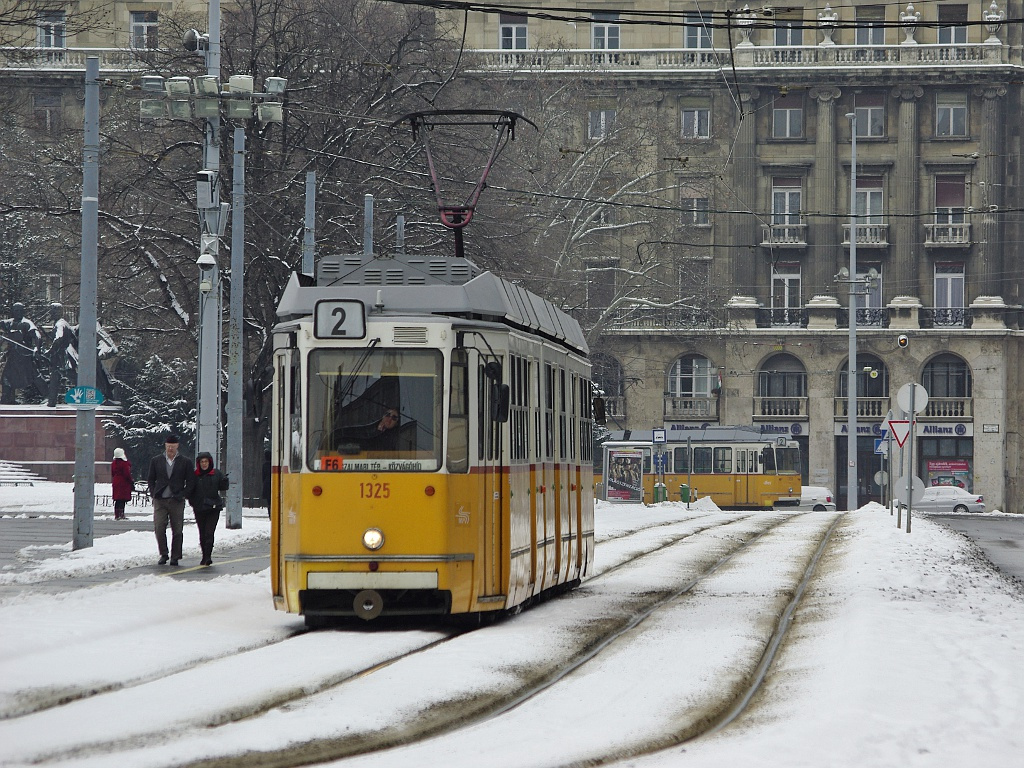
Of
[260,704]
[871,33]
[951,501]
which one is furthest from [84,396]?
[871,33]

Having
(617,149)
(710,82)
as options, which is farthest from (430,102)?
(710,82)

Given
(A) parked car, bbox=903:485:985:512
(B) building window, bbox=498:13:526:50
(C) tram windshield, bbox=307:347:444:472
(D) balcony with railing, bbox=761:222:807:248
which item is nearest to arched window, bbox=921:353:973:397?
(A) parked car, bbox=903:485:985:512

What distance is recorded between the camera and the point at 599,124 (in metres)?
56.7

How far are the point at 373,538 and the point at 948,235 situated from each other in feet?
201

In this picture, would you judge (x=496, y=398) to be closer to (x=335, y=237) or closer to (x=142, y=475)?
(x=335, y=237)

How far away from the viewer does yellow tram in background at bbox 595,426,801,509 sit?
5922cm

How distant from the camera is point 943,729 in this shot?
844 cm

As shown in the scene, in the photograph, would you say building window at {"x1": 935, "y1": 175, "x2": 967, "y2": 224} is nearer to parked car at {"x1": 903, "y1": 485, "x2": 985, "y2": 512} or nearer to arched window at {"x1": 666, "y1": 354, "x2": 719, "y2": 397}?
arched window at {"x1": 666, "y1": 354, "x2": 719, "y2": 397}

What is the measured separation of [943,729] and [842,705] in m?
0.63

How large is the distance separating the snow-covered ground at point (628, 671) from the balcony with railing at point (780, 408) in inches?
2001

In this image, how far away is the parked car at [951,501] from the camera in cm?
6394

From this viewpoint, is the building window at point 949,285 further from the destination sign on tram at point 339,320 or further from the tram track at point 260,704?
the destination sign on tram at point 339,320

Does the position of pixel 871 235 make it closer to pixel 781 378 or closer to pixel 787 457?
pixel 781 378

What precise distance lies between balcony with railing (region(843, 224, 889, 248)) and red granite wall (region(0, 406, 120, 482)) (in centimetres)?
3576
